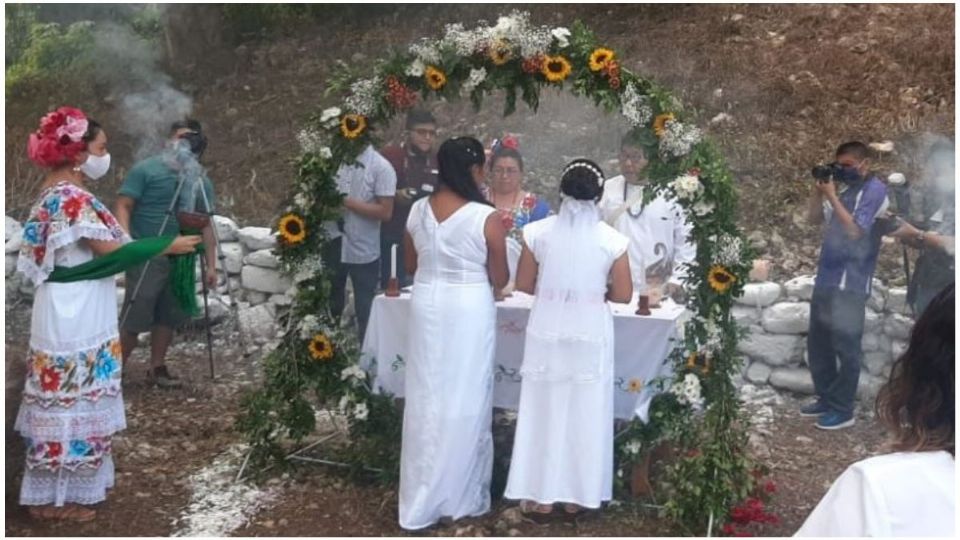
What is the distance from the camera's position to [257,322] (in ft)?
30.0

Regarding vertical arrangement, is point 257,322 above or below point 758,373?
below

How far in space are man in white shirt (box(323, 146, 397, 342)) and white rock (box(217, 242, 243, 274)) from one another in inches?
86.2

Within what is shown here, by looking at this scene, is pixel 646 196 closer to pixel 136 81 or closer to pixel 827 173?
pixel 827 173

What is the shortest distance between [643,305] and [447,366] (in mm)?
1072

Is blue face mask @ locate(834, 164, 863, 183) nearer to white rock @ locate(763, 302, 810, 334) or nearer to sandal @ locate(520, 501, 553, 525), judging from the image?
white rock @ locate(763, 302, 810, 334)

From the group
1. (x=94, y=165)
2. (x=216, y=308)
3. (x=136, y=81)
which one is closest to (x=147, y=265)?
(x=216, y=308)

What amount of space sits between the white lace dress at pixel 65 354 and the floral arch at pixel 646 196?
979 mm

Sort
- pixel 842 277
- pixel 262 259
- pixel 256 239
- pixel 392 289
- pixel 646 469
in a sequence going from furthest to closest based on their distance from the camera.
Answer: pixel 256 239, pixel 262 259, pixel 842 277, pixel 392 289, pixel 646 469

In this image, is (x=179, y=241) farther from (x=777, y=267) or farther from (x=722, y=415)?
(x=777, y=267)

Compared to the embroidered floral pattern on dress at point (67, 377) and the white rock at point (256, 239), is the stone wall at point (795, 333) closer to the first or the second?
the white rock at point (256, 239)

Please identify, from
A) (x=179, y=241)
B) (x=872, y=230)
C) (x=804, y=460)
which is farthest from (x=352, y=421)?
(x=872, y=230)

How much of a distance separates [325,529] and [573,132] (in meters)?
5.54

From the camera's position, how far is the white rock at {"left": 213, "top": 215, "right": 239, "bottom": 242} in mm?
9555

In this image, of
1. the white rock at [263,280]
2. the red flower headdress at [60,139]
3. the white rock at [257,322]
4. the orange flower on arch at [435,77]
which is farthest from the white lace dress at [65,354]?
the white rock at [263,280]
